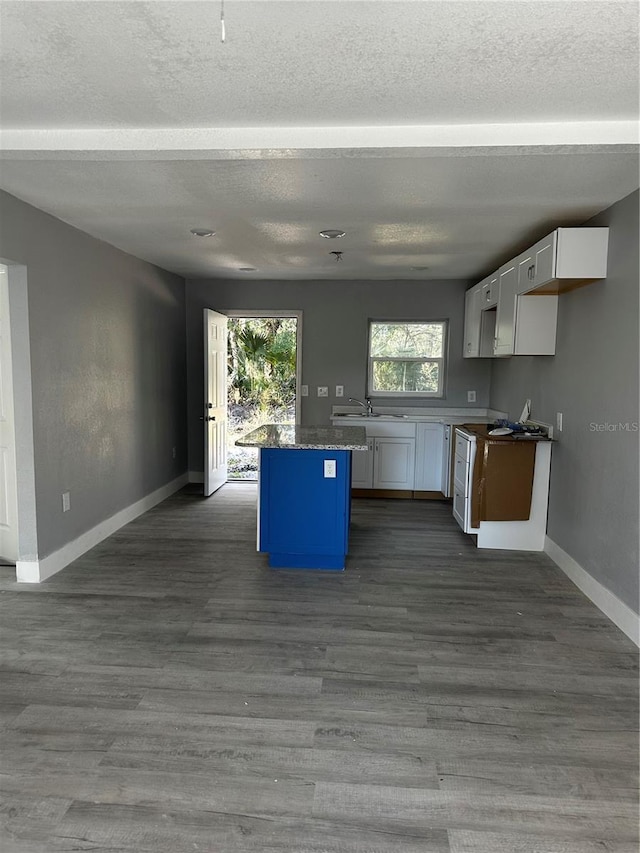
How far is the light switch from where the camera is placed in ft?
11.8

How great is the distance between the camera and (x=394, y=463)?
219 inches

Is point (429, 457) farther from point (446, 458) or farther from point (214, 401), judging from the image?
point (214, 401)

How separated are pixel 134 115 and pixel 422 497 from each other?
14.4 ft

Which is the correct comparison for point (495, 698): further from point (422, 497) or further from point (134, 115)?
point (422, 497)

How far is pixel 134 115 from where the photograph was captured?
2172mm

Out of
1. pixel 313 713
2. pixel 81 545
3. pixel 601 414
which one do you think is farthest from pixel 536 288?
pixel 81 545

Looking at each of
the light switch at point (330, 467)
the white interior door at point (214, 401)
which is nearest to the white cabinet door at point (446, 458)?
the light switch at point (330, 467)

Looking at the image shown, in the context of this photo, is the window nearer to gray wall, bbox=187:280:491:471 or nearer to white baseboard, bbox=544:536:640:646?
gray wall, bbox=187:280:491:471

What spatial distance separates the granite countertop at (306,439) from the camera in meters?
3.47

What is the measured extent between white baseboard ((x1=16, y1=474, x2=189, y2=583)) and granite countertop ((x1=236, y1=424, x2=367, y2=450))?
139 cm

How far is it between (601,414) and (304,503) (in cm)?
192

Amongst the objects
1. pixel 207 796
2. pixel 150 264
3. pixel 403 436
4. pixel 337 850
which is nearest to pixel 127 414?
pixel 150 264

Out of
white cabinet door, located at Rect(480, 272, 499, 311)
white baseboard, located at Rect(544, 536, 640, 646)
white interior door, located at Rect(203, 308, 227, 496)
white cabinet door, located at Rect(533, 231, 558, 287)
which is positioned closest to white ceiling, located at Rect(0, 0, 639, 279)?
white cabinet door, located at Rect(533, 231, 558, 287)

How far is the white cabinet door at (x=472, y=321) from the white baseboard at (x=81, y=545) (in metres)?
3.44
